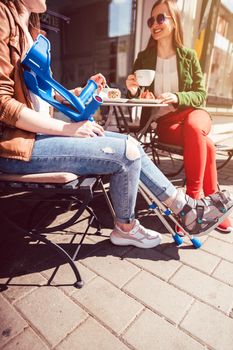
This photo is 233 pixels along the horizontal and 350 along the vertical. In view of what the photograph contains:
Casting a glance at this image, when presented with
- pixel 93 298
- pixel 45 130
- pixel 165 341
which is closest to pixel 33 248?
pixel 93 298

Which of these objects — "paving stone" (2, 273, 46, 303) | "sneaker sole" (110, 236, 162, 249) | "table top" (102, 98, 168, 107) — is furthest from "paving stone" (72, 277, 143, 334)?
"table top" (102, 98, 168, 107)

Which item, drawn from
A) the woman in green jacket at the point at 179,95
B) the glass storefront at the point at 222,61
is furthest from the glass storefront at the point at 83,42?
the woman in green jacket at the point at 179,95

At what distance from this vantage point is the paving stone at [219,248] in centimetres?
181

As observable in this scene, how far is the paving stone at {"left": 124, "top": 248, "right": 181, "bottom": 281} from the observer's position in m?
1.62

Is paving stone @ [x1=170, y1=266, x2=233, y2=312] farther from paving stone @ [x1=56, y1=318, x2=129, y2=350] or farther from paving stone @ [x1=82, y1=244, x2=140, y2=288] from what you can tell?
paving stone @ [x1=56, y1=318, x2=129, y2=350]

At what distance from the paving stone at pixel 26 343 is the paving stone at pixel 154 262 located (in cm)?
75

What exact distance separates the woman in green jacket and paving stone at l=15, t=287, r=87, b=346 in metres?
1.20

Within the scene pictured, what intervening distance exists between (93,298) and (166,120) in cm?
183

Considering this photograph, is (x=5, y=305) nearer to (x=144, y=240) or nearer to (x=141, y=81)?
(x=144, y=240)

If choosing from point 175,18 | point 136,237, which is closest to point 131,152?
point 136,237

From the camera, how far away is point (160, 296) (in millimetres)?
1422

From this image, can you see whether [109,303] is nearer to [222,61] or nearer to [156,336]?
[156,336]

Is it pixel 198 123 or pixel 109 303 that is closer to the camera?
pixel 109 303

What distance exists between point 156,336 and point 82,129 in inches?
42.8
